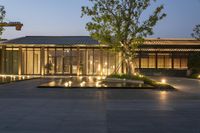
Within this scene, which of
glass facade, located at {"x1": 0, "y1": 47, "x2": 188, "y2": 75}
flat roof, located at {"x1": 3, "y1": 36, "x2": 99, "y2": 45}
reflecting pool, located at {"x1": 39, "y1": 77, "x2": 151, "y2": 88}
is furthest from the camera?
glass facade, located at {"x1": 0, "y1": 47, "x2": 188, "y2": 75}

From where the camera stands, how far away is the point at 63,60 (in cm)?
5428

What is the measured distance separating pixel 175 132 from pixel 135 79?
74.7 ft

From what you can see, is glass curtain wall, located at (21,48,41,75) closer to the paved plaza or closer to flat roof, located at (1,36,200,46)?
flat roof, located at (1,36,200,46)

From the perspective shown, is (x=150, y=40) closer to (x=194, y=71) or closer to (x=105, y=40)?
(x=194, y=71)

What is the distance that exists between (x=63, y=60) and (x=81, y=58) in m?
2.36

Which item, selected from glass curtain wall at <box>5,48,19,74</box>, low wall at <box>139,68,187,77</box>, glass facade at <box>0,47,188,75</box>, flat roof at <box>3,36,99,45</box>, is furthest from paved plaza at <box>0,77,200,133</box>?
glass curtain wall at <box>5,48,19,74</box>

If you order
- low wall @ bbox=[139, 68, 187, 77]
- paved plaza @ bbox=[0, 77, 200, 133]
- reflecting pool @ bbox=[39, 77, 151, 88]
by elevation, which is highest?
low wall @ bbox=[139, 68, 187, 77]

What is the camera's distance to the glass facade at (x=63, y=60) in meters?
53.4

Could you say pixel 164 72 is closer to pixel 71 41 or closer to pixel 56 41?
pixel 71 41

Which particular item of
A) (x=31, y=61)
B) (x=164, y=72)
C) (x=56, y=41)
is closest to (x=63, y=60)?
(x=56, y=41)

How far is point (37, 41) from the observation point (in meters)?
52.1

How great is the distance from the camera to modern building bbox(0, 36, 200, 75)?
52969mm

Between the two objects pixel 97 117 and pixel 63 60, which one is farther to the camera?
pixel 63 60

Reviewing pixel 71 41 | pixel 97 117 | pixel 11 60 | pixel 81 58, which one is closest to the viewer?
pixel 97 117
